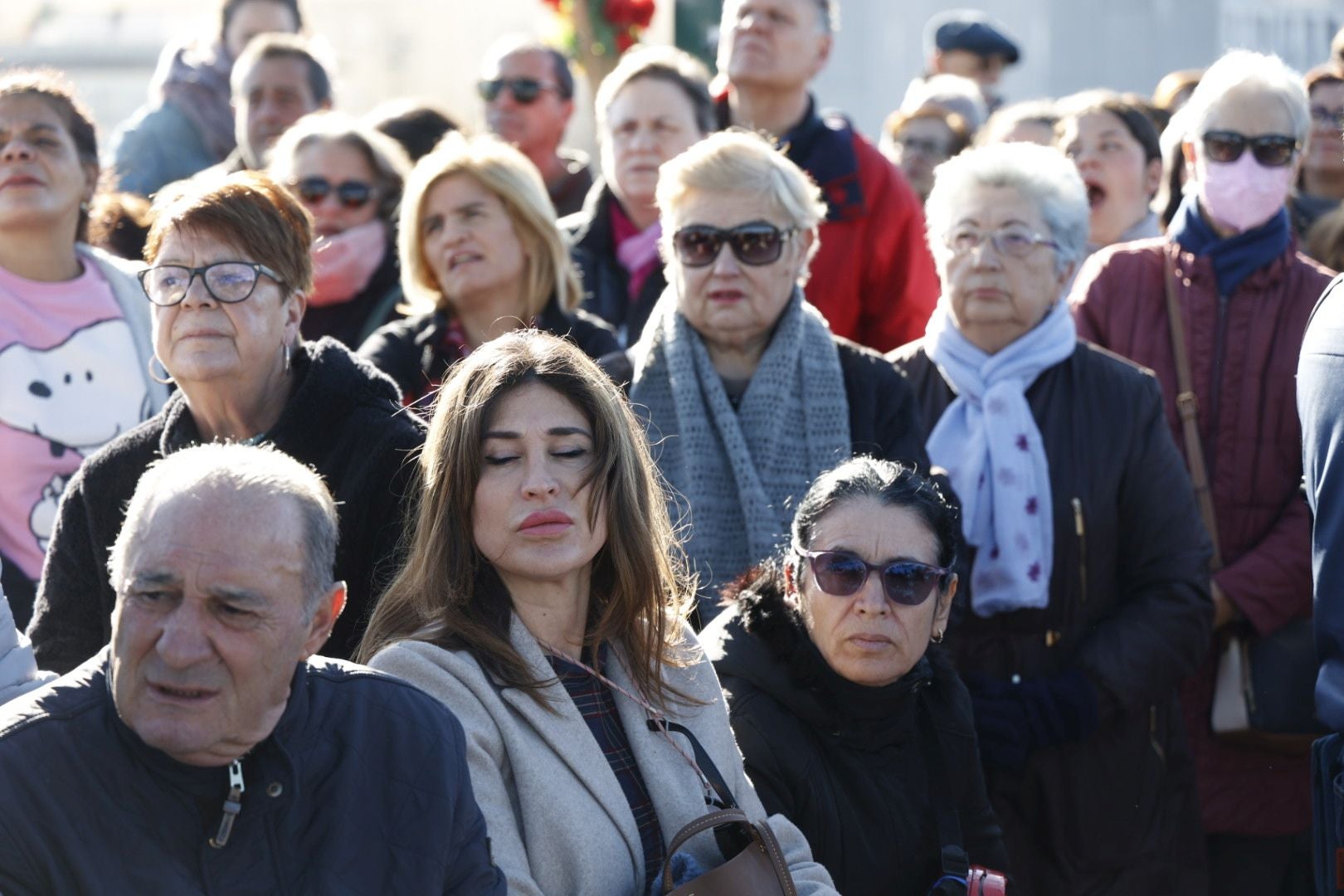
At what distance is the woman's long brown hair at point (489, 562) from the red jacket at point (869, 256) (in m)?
2.29

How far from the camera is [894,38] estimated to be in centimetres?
1734

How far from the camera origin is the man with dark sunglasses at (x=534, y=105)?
22.7 feet

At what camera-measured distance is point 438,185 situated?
16.5ft

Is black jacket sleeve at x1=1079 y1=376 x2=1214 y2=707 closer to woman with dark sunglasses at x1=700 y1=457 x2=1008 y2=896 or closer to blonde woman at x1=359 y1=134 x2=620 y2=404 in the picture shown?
woman with dark sunglasses at x1=700 y1=457 x2=1008 y2=896

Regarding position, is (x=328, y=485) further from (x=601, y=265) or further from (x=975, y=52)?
(x=975, y=52)

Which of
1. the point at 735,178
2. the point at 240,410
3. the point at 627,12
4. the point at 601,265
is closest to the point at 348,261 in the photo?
the point at 601,265

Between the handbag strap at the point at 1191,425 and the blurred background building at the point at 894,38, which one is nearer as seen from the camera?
the handbag strap at the point at 1191,425

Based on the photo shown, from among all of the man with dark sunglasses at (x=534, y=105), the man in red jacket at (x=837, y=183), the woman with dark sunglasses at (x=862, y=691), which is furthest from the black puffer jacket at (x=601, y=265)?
the woman with dark sunglasses at (x=862, y=691)

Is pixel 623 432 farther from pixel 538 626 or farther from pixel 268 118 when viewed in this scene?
pixel 268 118

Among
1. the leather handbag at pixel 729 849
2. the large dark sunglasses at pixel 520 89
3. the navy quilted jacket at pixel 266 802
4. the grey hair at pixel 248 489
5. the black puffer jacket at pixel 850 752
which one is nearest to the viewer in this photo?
the navy quilted jacket at pixel 266 802

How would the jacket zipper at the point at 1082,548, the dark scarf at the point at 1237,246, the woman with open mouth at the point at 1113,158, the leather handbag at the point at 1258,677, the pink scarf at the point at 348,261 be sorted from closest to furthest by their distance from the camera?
the jacket zipper at the point at 1082,548 < the leather handbag at the point at 1258,677 < the dark scarf at the point at 1237,246 < the pink scarf at the point at 348,261 < the woman with open mouth at the point at 1113,158

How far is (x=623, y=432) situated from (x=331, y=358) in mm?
792

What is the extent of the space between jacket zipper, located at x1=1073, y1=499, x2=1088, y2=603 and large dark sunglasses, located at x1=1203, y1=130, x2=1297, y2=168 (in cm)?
130

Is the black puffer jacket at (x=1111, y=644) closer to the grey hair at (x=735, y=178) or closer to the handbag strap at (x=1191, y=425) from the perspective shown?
the handbag strap at (x=1191, y=425)
